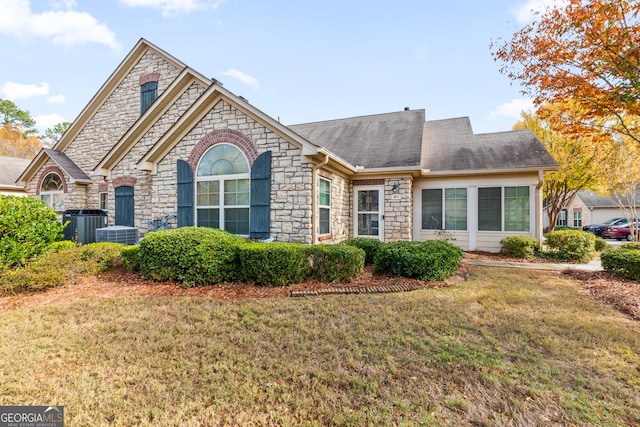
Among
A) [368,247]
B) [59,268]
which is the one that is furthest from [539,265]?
[59,268]

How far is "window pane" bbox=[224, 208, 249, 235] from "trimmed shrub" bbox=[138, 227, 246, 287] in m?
1.83

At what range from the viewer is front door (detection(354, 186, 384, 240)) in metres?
10.4

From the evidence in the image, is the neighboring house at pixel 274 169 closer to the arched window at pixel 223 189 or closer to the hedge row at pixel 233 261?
the arched window at pixel 223 189

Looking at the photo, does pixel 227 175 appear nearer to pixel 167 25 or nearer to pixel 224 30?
pixel 224 30

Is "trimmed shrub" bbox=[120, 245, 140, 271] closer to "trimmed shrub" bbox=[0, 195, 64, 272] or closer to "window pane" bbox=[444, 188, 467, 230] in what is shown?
"trimmed shrub" bbox=[0, 195, 64, 272]

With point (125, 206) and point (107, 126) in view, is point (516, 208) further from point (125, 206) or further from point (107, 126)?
point (107, 126)

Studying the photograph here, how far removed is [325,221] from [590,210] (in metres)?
32.5

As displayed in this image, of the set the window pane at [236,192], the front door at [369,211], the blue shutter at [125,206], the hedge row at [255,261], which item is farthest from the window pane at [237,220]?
the blue shutter at [125,206]

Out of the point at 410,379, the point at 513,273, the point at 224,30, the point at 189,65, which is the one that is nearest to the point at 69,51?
the point at 189,65

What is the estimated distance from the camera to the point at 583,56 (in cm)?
634

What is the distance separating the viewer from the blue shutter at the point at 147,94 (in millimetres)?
11992

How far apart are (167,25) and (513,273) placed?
1358cm

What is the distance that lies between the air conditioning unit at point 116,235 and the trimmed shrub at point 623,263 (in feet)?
44.5

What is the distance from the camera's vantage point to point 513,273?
23.5 ft
